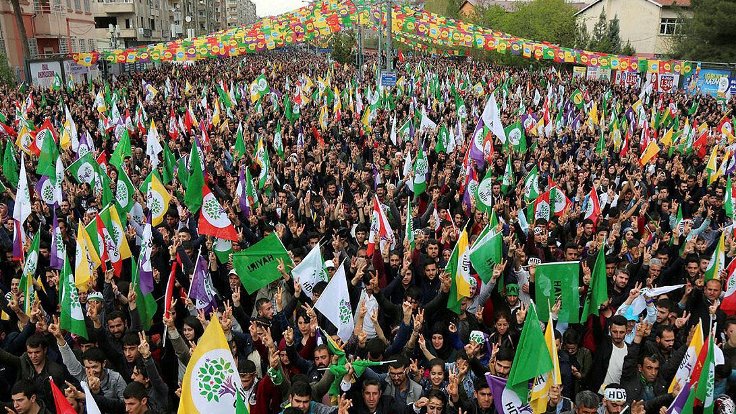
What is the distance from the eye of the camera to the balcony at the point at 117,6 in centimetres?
5225

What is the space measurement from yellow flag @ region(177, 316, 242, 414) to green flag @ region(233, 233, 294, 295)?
1.94 metres

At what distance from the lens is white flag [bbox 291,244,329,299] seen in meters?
5.71

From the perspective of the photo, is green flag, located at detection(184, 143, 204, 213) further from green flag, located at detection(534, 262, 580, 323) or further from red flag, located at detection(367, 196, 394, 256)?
green flag, located at detection(534, 262, 580, 323)

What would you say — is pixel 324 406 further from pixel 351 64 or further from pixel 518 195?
pixel 351 64

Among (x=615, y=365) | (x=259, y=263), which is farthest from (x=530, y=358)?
(x=259, y=263)

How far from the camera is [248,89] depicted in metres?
22.0

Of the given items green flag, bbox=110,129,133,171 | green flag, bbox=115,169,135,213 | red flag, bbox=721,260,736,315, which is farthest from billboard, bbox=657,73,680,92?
green flag, bbox=115,169,135,213

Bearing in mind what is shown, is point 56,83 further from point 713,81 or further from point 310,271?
point 713,81

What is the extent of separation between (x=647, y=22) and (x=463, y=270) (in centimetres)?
4283

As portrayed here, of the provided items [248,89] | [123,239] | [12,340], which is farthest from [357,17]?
[12,340]

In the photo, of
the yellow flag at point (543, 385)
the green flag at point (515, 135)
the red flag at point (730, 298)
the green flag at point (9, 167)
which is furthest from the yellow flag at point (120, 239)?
the green flag at point (515, 135)

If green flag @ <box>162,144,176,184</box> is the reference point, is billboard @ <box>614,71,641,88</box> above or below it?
above

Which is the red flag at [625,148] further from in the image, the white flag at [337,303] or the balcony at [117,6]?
the balcony at [117,6]

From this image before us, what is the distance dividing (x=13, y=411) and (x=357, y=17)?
22.8 meters
